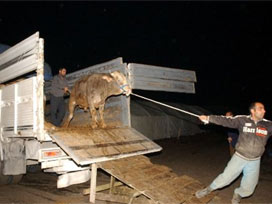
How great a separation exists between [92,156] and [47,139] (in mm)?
1061

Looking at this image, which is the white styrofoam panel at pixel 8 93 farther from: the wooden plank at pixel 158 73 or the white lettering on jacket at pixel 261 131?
the white lettering on jacket at pixel 261 131

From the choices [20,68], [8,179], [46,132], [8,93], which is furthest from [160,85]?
[8,179]

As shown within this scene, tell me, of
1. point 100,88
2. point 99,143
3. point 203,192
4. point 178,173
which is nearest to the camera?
point 203,192

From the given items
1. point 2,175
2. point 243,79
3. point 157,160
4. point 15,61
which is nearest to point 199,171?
point 157,160

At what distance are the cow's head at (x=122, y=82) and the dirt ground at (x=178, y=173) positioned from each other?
2.78m

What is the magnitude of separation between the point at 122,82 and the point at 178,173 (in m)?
4.07

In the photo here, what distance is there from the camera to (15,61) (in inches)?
230

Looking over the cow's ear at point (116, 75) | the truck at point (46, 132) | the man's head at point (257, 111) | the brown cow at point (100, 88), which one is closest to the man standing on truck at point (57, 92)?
the brown cow at point (100, 88)

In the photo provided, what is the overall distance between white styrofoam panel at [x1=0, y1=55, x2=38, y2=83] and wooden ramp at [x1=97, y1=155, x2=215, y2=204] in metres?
2.59

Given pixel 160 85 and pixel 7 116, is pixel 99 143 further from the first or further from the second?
pixel 160 85

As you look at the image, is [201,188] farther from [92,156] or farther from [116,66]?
[116,66]

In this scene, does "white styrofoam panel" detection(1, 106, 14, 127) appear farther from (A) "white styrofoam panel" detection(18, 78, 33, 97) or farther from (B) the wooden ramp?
(B) the wooden ramp

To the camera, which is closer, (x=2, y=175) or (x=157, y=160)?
(x=2, y=175)

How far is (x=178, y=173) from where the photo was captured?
27.8ft
